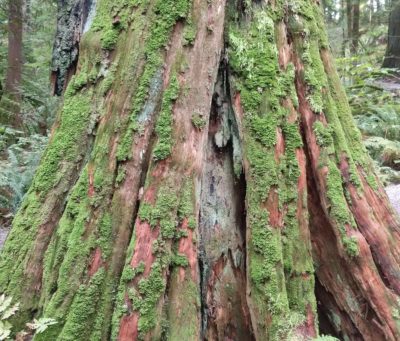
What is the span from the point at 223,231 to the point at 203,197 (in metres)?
0.27

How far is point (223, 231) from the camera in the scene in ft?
9.49

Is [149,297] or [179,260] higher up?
[179,260]

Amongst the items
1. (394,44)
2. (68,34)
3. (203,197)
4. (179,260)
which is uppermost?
(394,44)

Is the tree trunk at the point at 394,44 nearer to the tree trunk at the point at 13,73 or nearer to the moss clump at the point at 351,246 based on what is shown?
the tree trunk at the point at 13,73

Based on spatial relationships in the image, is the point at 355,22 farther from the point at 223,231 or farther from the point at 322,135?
the point at 223,231

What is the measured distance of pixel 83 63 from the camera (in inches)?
117

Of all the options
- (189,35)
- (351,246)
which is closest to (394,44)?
(351,246)

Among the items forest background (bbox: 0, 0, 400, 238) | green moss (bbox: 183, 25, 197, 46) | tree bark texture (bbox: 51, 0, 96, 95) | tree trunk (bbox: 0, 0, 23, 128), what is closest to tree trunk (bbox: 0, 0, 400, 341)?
green moss (bbox: 183, 25, 197, 46)

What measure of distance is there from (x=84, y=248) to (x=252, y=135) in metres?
1.29

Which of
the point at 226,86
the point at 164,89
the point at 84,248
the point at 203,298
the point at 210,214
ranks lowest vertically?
the point at 203,298

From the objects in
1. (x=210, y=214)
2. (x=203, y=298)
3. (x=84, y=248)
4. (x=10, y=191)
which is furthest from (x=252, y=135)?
(x=10, y=191)

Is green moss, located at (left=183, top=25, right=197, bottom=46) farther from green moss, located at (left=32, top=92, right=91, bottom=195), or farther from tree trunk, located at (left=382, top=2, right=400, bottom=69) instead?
tree trunk, located at (left=382, top=2, right=400, bottom=69)

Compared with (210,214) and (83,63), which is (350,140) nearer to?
(210,214)

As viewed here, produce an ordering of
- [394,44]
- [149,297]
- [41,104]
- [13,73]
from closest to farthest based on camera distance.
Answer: [149,297], [13,73], [41,104], [394,44]
